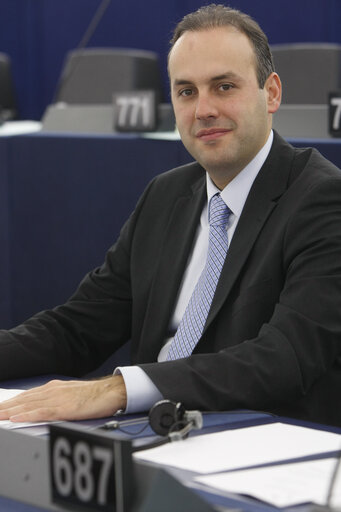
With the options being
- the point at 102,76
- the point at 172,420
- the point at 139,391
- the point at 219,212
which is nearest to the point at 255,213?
the point at 219,212

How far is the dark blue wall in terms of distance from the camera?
5.76 m

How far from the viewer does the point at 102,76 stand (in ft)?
15.3

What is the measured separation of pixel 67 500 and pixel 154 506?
0.15m

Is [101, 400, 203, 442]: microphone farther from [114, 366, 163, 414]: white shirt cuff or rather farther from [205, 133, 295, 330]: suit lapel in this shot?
[205, 133, 295, 330]: suit lapel

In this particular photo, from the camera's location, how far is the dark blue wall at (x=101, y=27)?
18.9 feet

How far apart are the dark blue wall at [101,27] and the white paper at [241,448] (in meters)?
4.52

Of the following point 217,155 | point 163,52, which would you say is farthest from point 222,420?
point 163,52

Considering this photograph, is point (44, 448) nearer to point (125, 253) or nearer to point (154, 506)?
point (154, 506)

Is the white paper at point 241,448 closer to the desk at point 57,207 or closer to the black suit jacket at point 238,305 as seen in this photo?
the black suit jacket at point 238,305

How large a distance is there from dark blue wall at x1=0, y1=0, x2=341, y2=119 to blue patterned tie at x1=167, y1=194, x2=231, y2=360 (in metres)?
3.92

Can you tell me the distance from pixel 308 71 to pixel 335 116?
1.36 m

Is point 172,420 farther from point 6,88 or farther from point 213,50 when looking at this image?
point 6,88

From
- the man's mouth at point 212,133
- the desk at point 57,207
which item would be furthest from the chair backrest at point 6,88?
the man's mouth at point 212,133

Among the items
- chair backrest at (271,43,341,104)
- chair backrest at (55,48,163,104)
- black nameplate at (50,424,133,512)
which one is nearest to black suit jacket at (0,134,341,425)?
black nameplate at (50,424,133,512)
